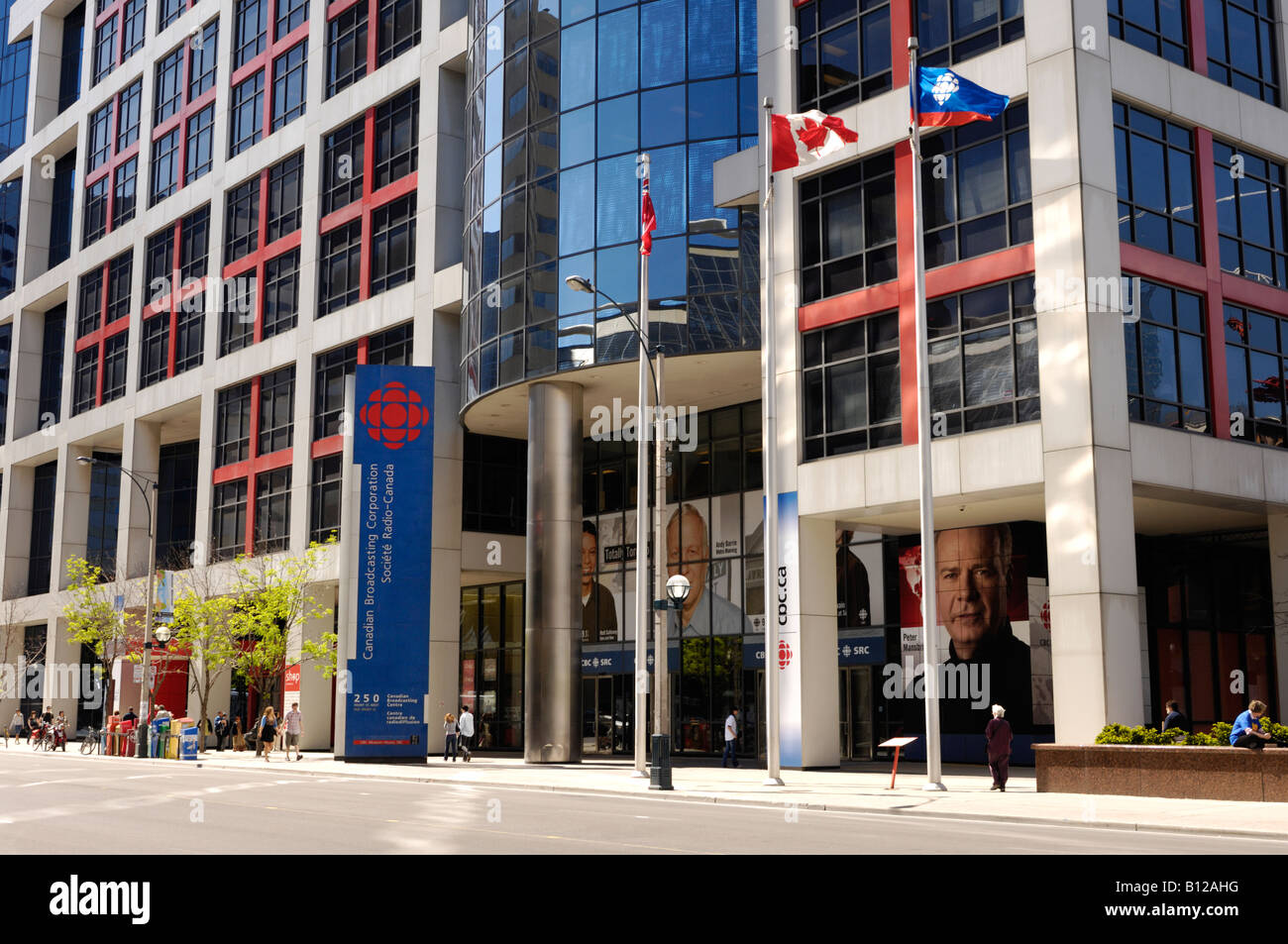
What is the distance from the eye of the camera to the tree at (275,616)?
1889 inches

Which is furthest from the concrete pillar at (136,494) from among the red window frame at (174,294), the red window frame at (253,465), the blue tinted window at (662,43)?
the blue tinted window at (662,43)

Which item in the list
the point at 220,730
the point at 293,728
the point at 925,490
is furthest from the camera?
the point at 220,730

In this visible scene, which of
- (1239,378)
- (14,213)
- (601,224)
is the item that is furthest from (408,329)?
(14,213)

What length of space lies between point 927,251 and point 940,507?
6.40m

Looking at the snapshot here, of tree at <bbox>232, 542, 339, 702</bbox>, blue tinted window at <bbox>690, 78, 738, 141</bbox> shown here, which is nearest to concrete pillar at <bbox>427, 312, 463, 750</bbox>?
tree at <bbox>232, 542, 339, 702</bbox>

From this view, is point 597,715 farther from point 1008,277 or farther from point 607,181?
point 1008,277

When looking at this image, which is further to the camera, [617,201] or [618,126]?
[618,126]

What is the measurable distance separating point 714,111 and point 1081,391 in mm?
14921

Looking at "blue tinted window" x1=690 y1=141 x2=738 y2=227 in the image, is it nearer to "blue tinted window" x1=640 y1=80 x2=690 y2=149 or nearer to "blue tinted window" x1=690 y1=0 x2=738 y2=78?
"blue tinted window" x1=640 y1=80 x2=690 y2=149

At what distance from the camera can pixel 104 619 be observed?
195ft

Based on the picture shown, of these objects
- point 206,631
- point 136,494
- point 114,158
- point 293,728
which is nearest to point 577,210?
point 293,728

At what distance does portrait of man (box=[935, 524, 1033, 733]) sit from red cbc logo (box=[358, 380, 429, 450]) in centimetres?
1657

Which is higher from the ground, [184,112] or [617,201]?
[184,112]

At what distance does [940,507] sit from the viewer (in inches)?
1303
